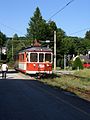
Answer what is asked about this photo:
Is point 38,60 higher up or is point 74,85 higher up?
point 38,60

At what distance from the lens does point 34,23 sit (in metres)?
119

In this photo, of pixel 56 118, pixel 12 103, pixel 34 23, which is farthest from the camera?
pixel 34 23

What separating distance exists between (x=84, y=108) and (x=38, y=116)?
9.23 ft

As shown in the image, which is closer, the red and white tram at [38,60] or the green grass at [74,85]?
the green grass at [74,85]

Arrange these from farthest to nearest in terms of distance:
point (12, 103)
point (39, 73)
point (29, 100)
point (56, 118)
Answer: point (39, 73), point (29, 100), point (12, 103), point (56, 118)

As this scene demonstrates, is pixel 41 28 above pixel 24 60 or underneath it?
above

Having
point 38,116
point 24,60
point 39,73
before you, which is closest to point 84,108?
point 38,116

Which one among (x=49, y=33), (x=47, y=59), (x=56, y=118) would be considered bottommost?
(x=56, y=118)

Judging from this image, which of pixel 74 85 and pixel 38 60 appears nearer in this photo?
pixel 74 85

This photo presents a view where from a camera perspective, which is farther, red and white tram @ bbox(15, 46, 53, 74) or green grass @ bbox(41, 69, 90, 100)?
red and white tram @ bbox(15, 46, 53, 74)

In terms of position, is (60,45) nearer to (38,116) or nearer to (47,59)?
(47,59)

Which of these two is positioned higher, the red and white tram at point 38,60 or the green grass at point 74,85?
the red and white tram at point 38,60

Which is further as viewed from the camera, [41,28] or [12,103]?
[41,28]

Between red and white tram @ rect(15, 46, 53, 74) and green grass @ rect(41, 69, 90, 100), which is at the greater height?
red and white tram @ rect(15, 46, 53, 74)
